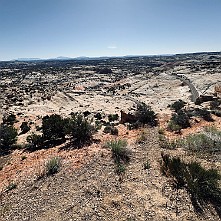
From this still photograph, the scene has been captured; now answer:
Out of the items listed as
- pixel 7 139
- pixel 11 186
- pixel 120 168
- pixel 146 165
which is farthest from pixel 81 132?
pixel 7 139

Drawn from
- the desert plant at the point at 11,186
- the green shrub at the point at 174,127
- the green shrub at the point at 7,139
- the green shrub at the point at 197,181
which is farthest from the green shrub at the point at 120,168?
the green shrub at the point at 7,139

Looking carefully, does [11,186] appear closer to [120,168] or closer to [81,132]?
[120,168]

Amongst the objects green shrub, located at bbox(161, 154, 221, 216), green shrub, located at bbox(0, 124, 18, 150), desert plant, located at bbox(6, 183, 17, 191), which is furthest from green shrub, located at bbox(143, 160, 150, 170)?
green shrub, located at bbox(0, 124, 18, 150)

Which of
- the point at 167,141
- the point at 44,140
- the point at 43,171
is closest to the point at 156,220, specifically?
the point at 43,171

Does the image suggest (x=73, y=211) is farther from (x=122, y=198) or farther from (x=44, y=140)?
(x=44, y=140)

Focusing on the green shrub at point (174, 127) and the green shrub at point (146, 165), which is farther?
the green shrub at point (174, 127)

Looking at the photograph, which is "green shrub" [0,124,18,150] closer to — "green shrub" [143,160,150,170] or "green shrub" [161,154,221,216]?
"green shrub" [143,160,150,170]

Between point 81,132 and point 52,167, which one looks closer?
point 52,167

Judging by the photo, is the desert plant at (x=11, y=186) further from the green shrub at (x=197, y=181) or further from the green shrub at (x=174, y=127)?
the green shrub at (x=174, y=127)
